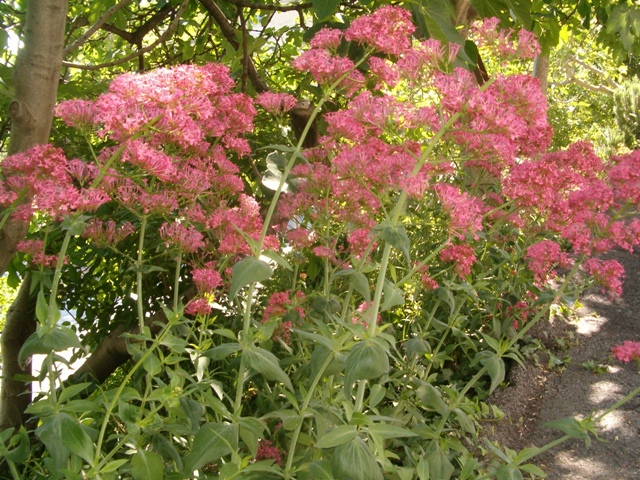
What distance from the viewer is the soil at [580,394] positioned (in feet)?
9.33

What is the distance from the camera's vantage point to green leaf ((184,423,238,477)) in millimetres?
1685

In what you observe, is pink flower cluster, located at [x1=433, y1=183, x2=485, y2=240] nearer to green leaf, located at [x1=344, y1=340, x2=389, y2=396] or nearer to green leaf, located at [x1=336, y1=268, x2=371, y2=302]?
green leaf, located at [x1=336, y1=268, x2=371, y2=302]

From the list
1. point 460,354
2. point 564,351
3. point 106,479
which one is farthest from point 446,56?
point 564,351

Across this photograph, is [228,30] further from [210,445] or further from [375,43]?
[210,445]

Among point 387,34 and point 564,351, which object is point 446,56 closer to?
point 387,34

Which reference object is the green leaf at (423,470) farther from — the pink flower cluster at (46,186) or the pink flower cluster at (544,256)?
the pink flower cluster at (46,186)

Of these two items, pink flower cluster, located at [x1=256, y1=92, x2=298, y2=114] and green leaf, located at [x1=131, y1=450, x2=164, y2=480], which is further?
pink flower cluster, located at [x1=256, y1=92, x2=298, y2=114]

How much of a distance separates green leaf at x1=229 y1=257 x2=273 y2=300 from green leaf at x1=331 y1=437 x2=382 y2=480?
45cm

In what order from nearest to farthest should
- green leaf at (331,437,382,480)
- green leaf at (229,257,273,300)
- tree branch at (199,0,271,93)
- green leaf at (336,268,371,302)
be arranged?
1. green leaf at (331,437,382,480)
2. green leaf at (229,257,273,300)
3. green leaf at (336,268,371,302)
4. tree branch at (199,0,271,93)

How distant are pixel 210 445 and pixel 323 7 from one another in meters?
1.42

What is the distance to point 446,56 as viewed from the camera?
1.90 metres

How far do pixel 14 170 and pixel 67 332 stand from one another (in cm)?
46

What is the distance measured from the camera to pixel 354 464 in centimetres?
157

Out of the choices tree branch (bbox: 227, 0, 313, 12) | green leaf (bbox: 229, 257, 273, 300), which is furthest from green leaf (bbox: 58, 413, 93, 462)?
tree branch (bbox: 227, 0, 313, 12)
